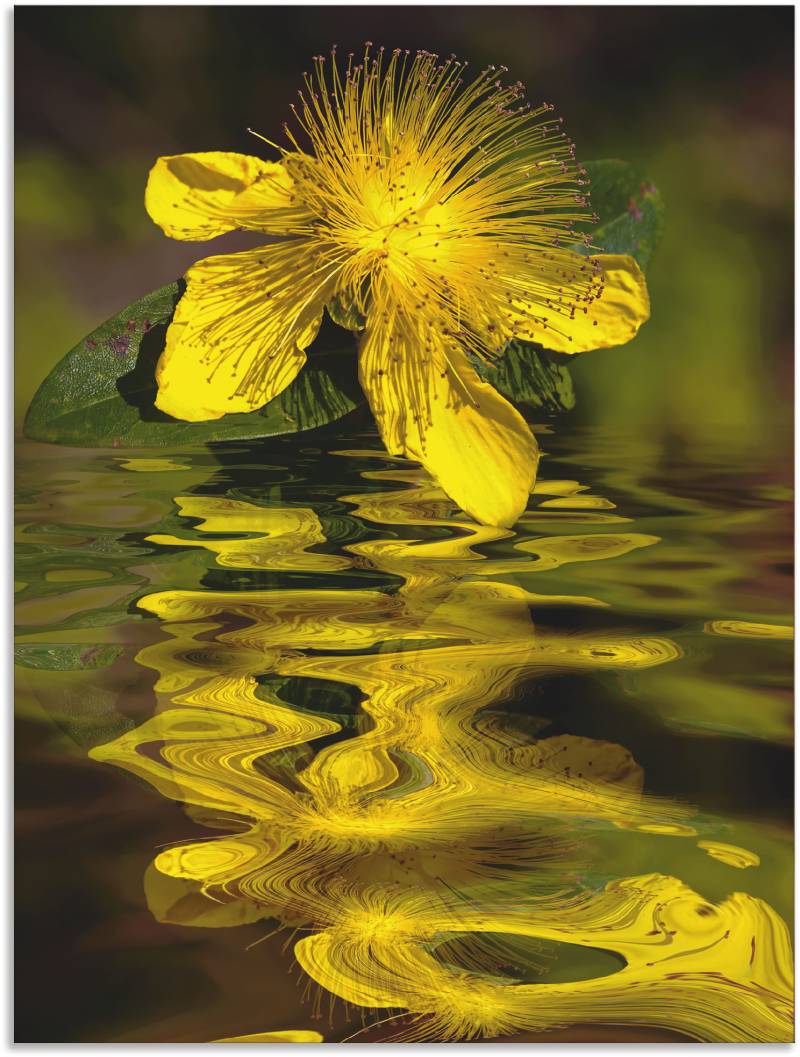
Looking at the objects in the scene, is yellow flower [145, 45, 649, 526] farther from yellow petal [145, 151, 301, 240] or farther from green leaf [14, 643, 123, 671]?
green leaf [14, 643, 123, 671]

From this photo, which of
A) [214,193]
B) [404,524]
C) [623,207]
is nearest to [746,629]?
[404,524]

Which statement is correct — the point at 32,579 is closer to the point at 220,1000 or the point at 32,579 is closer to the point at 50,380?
the point at 50,380

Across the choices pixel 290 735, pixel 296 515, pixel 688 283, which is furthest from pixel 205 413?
pixel 688 283

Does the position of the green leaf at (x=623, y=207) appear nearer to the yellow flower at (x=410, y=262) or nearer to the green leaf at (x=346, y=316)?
the yellow flower at (x=410, y=262)

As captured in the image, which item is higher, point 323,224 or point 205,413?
point 323,224

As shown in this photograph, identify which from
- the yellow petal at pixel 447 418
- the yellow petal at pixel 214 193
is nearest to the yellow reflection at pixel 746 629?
the yellow petal at pixel 447 418

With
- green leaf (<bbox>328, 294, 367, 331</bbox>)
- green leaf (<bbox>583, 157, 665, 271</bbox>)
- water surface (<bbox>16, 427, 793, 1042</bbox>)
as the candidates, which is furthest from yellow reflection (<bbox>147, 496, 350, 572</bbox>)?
green leaf (<bbox>583, 157, 665, 271</bbox>)
